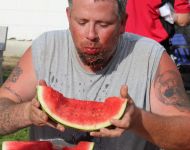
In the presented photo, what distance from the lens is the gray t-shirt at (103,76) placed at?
338 cm

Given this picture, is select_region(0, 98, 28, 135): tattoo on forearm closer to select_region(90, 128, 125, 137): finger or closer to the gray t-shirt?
the gray t-shirt

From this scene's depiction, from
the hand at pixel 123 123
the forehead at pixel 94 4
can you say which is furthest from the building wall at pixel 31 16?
the hand at pixel 123 123

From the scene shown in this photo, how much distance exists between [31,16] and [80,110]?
872 cm

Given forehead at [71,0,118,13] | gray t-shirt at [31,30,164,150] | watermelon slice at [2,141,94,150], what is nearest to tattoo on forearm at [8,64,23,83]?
gray t-shirt at [31,30,164,150]

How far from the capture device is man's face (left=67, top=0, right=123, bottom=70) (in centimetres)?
310

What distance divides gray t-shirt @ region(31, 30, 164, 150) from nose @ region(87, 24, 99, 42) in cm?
36

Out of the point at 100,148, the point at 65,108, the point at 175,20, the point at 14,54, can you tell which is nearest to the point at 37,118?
the point at 65,108

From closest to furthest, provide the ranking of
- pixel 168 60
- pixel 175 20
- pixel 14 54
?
1. pixel 168 60
2. pixel 175 20
3. pixel 14 54

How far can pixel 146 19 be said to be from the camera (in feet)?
19.6

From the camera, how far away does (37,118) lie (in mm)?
2824

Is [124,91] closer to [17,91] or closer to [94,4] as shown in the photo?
[94,4]

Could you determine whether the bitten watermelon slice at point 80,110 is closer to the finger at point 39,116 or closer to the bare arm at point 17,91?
the finger at point 39,116

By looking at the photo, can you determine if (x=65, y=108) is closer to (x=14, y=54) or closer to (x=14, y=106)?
(x=14, y=106)

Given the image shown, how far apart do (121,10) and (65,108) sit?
2.07 ft
